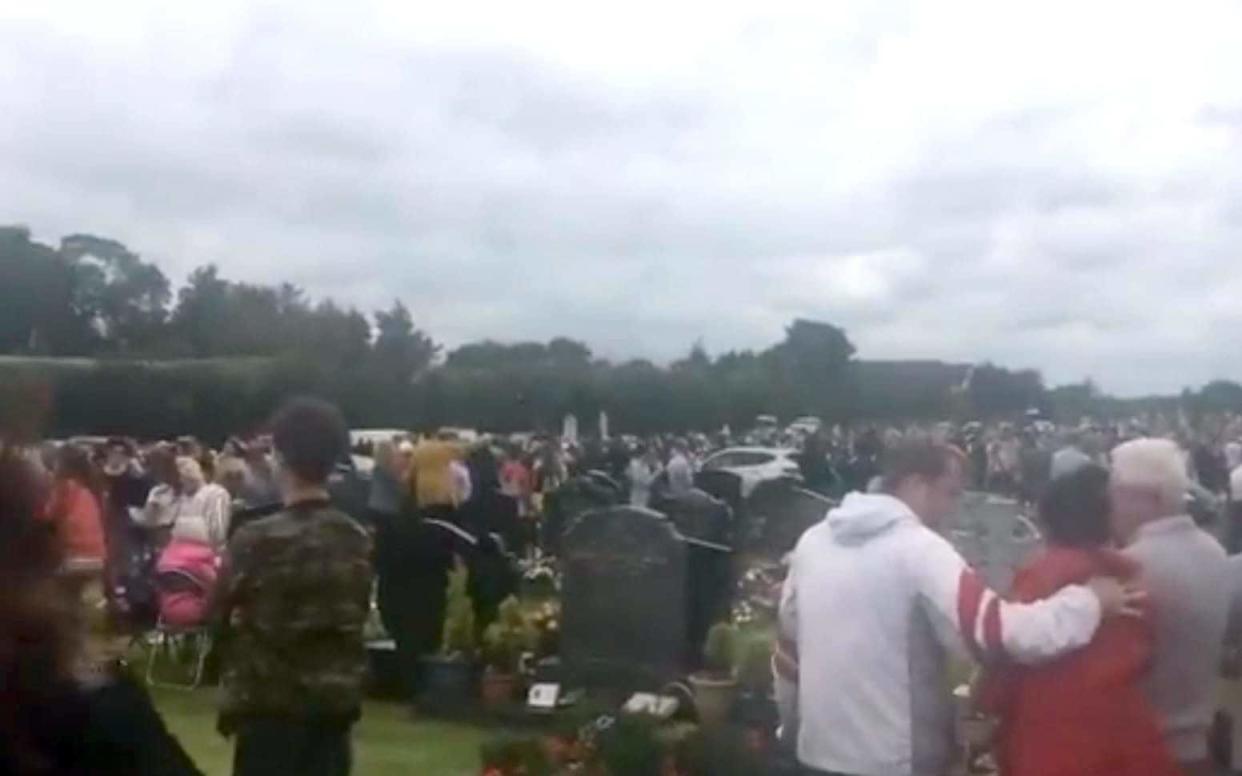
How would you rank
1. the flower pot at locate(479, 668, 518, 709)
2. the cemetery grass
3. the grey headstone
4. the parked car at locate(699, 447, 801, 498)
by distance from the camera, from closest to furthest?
1. the grey headstone
2. the cemetery grass
3. the flower pot at locate(479, 668, 518, 709)
4. the parked car at locate(699, 447, 801, 498)

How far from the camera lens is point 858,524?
4.47 metres

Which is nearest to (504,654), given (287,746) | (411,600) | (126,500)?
(411,600)

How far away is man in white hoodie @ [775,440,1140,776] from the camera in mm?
4285

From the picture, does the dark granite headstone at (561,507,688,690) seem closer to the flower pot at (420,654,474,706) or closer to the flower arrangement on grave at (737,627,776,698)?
the flower pot at (420,654,474,706)

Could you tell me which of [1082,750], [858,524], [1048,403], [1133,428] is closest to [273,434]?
[858,524]

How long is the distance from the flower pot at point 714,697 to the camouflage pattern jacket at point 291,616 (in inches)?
115

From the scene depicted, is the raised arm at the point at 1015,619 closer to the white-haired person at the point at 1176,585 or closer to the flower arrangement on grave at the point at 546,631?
the white-haired person at the point at 1176,585

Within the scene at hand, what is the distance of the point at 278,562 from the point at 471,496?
1044cm

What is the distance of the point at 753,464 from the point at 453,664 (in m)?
4.51

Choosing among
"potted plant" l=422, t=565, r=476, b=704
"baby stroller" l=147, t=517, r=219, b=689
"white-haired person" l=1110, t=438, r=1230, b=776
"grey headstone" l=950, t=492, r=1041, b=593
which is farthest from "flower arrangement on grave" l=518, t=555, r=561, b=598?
"white-haired person" l=1110, t=438, r=1230, b=776

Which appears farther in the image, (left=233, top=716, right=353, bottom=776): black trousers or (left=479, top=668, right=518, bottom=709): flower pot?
(left=479, top=668, right=518, bottom=709): flower pot

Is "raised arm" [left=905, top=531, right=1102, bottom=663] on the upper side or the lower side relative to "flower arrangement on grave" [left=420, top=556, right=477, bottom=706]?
upper

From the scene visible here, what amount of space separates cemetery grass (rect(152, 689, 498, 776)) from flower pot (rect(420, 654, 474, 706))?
176 millimetres

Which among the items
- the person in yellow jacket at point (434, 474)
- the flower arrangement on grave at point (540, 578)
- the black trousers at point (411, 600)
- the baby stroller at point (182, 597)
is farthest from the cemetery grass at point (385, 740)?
the person in yellow jacket at point (434, 474)
